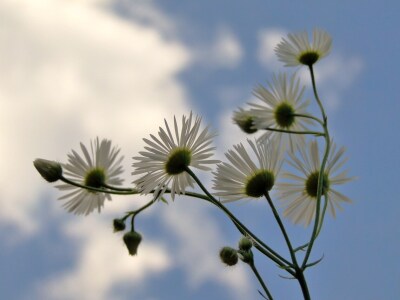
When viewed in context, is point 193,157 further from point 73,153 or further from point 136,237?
point 73,153

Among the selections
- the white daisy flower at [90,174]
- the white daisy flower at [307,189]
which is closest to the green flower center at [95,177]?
the white daisy flower at [90,174]

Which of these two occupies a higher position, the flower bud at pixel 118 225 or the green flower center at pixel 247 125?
the green flower center at pixel 247 125

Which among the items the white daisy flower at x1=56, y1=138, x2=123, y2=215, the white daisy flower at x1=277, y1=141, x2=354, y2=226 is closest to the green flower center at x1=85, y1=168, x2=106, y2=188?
the white daisy flower at x1=56, y1=138, x2=123, y2=215

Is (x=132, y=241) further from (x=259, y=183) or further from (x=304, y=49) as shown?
(x=304, y=49)

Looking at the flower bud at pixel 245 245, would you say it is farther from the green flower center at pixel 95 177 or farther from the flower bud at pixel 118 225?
the green flower center at pixel 95 177

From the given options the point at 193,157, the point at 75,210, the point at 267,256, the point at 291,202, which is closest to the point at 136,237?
the point at 75,210

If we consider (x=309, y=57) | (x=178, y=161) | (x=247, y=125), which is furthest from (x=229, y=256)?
(x=309, y=57)
